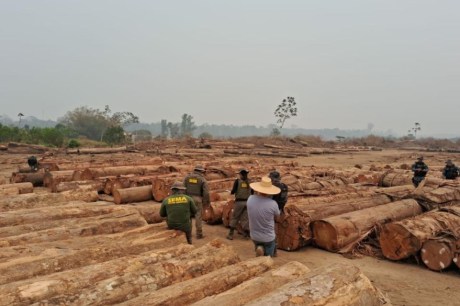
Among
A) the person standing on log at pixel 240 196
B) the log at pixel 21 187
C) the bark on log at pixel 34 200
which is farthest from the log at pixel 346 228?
the log at pixel 21 187

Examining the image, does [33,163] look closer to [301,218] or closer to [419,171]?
[301,218]

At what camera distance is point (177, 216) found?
7.05 meters

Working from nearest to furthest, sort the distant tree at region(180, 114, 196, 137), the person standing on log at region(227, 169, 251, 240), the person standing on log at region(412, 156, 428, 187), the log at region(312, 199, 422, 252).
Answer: the log at region(312, 199, 422, 252)
the person standing on log at region(227, 169, 251, 240)
the person standing on log at region(412, 156, 428, 187)
the distant tree at region(180, 114, 196, 137)

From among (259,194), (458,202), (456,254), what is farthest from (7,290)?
(458,202)

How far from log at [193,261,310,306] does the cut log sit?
3.61m

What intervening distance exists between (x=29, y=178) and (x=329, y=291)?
44.6ft

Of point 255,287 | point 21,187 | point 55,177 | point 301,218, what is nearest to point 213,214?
point 301,218

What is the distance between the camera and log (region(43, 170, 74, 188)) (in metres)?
14.2

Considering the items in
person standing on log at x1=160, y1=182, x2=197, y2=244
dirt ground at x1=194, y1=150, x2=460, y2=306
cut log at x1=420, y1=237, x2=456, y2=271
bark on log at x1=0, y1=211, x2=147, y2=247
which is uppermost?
person standing on log at x1=160, y1=182, x2=197, y2=244

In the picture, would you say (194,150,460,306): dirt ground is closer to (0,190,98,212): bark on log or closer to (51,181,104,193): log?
(0,190,98,212): bark on log

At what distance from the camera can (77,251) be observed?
5.59 m

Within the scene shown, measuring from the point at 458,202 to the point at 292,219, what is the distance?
17.9ft

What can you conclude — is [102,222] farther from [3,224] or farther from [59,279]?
[59,279]

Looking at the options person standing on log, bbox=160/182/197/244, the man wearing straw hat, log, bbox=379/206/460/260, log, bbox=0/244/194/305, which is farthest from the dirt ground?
log, bbox=0/244/194/305
